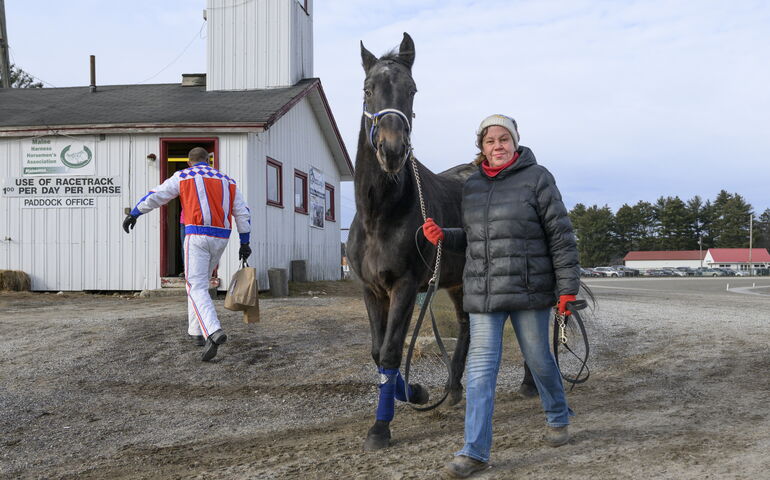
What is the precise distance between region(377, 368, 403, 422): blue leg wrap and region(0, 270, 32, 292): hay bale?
40.3 ft

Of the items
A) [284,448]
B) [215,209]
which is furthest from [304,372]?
[284,448]

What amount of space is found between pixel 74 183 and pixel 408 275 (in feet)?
39.7

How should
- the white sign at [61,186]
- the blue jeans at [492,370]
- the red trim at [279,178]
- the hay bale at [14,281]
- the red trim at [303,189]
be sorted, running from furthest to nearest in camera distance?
1. the red trim at [303,189]
2. the red trim at [279,178]
3. the white sign at [61,186]
4. the hay bale at [14,281]
5. the blue jeans at [492,370]

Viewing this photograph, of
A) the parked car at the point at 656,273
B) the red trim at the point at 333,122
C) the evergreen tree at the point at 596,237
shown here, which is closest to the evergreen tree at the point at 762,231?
the evergreen tree at the point at 596,237

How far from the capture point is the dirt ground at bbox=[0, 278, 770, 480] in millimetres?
3541

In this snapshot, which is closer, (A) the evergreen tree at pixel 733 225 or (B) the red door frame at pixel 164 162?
(B) the red door frame at pixel 164 162

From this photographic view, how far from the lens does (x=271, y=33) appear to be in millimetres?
16828

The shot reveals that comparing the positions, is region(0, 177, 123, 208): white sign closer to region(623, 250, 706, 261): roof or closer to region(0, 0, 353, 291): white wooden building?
region(0, 0, 353, 291): white wooden building

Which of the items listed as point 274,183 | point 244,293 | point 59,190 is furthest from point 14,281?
point 244,293

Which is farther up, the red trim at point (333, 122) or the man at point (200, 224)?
the red trim at point (333, 122)

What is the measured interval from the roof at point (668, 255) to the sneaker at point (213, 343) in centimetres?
10893

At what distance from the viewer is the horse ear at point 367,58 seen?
436 cm

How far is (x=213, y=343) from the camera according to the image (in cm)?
645

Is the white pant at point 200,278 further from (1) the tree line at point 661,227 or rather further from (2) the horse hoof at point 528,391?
(1) the tree line at point 661,227
